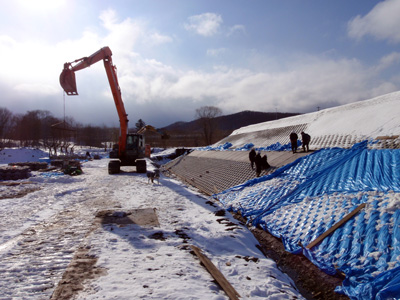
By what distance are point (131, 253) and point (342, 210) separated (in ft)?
13.5

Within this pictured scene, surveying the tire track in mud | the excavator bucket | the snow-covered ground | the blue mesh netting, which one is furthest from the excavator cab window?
the blue mesh netting

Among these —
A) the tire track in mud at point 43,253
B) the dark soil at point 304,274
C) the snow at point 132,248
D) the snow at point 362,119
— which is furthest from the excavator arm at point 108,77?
the dark soil at point 304,274

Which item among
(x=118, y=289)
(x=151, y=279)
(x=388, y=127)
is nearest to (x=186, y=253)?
(x=151, y=279)

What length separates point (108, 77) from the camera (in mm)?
16797

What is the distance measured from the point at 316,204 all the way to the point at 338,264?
191cm

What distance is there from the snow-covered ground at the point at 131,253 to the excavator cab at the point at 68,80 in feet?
28.2

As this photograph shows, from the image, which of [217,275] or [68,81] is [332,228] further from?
[68,81]

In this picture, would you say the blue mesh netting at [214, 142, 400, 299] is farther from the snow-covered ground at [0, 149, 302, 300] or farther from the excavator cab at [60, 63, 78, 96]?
the excavator cab at [60, 63, 78, 96]

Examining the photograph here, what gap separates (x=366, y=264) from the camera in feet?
12.1

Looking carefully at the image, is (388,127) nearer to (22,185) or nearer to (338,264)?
(338,264)

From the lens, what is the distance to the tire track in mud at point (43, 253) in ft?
11.9

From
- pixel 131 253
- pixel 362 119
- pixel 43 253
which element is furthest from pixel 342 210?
pixel 362 119

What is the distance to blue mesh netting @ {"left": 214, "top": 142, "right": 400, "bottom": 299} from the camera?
11.9 ft

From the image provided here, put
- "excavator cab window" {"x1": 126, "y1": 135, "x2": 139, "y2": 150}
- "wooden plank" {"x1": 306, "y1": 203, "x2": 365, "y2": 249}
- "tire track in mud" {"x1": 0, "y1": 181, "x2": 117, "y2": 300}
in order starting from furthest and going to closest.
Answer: "excavator cab window" {"x1": 126, "y1": 135, "x2": 139, "y2": 150} < "wooden plank" {"x1": 306, "y1": 203, "x2": 365, "y2": 249} < "tire track in mud" {"x1": 0, "y1": 181, "x2": 117, "y2": 300}
